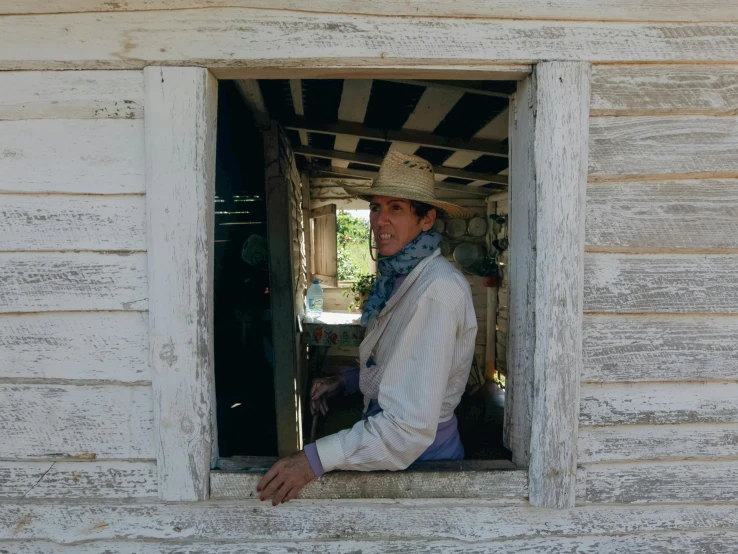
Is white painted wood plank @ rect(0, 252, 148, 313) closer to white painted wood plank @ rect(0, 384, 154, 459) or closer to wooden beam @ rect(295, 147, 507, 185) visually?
white painted wood plank @ rect(0, 384, 154, 459)

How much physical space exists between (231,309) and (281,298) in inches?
22.0

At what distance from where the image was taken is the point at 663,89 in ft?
5.29

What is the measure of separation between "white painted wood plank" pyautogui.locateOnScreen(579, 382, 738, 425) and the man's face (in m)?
0.88

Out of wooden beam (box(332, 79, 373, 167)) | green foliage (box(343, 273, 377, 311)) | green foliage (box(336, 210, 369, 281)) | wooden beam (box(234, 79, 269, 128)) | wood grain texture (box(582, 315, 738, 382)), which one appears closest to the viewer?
wood grain texture (box(582, 315, 738, 382))

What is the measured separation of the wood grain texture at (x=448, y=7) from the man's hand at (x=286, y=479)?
4.70ft

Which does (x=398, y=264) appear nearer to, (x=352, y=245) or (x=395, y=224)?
(x=395, y=224)

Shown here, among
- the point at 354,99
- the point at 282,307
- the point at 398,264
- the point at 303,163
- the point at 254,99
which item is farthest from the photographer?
the point at 303,163

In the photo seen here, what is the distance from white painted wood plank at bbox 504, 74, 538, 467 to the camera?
1.64 meters

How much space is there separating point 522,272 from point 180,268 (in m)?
1.14

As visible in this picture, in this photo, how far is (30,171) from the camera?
1615mm

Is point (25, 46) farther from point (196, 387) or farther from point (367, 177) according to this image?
point (367, 177)

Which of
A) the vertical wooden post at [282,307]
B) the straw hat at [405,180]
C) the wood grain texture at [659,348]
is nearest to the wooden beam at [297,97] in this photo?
the vertical wooden post at [282,307]

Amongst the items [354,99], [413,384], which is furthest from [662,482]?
[354,99]

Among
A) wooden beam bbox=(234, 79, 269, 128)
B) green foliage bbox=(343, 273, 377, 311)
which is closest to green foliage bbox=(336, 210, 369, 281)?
green foliage bbox=(343, 273, 377, 311)
